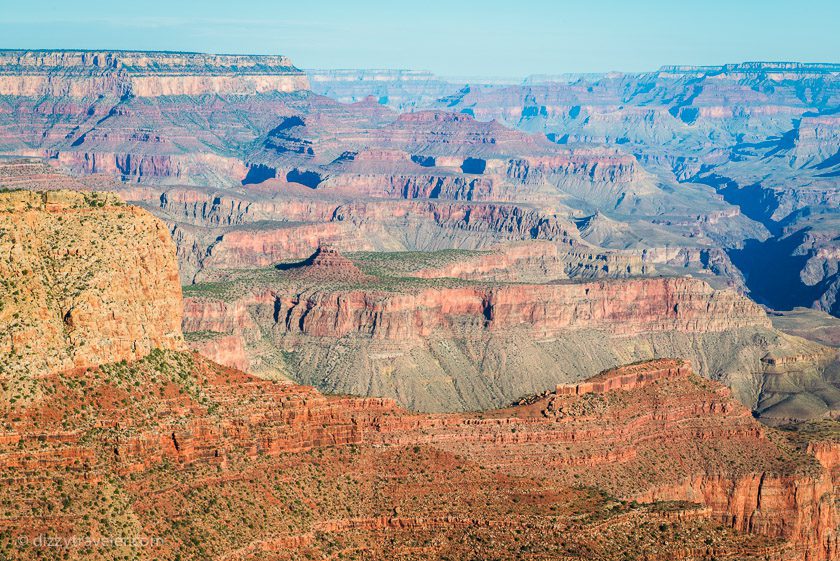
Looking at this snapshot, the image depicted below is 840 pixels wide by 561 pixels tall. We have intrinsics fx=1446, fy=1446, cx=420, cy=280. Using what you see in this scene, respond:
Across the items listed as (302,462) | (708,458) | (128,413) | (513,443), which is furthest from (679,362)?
(128,413)

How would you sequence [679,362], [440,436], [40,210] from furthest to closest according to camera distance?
[679,362], [440,436], [40,210]

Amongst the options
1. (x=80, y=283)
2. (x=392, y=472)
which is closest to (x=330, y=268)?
(x=392, y=472)

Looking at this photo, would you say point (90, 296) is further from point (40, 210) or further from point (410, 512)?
point (410, 512)

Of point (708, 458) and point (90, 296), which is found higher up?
point (90, 296)

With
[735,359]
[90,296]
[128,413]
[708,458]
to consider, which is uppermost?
[90,296]

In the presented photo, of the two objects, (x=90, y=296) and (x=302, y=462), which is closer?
(x=90, y=296)

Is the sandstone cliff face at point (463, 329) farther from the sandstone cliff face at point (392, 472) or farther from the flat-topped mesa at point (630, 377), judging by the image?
the sandstone cliff face at point (392, 472)
